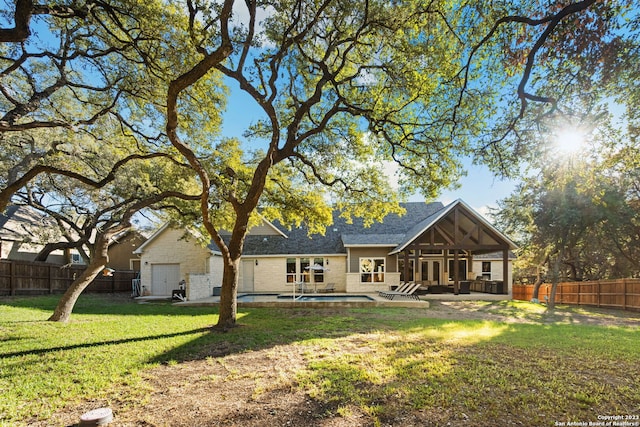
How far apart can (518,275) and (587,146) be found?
3430cm

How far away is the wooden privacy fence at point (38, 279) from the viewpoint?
1753 cm

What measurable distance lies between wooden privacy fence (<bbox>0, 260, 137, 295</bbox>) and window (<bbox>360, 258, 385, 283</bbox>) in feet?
59.8

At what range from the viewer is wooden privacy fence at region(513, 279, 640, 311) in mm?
16938

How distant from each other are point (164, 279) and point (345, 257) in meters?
12.0

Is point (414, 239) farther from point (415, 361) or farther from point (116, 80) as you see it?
point (116, 80)

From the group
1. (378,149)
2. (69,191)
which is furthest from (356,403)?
(69,191)

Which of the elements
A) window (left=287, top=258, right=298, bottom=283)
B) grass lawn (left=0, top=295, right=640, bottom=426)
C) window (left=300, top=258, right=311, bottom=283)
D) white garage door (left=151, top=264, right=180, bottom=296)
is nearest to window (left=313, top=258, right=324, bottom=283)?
window (left=300, top=258, right=311, bottom=283)

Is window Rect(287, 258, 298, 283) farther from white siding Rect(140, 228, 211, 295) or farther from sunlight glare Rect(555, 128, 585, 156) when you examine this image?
sunlight glare Rect(555, 128, 585, 156)

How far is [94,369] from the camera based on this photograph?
588 centimetres

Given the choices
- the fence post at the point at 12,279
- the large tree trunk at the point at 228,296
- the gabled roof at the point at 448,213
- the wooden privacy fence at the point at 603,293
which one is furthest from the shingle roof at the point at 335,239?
the fence post at the point at 12,279

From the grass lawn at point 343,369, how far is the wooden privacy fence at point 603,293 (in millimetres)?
8340

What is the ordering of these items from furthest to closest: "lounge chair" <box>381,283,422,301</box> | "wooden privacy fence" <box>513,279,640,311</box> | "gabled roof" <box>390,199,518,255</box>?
"gabled roof" <box>390,199,518,255</box>, "lounge chair" <box>381,283,422,301</box>, "wooden privacy fence" <box>513,279,640,311</box>

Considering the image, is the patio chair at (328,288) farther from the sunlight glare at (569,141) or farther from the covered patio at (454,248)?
the sunlight glare at (569,141)

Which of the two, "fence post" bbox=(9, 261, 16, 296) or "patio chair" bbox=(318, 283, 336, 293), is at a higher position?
"fence post" bbox=(9, 261, 16, 296)
